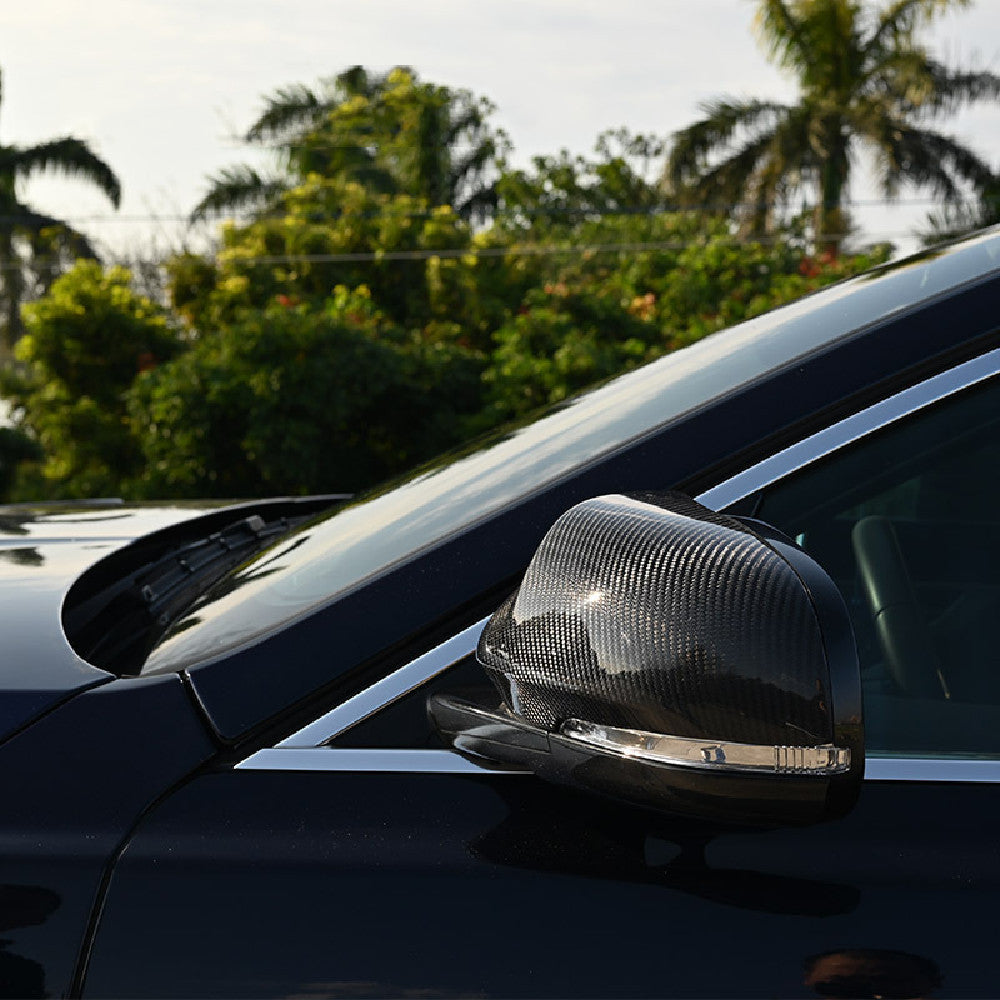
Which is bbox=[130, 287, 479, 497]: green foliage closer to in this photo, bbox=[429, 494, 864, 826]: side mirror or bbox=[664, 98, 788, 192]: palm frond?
bbox=[664, 98, 788, 192]: palm frond

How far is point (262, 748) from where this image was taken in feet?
3.51

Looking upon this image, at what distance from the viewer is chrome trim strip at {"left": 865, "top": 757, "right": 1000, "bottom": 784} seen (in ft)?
3.41

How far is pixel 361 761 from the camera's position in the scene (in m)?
1.06

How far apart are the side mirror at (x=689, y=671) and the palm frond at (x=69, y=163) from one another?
2370 cm

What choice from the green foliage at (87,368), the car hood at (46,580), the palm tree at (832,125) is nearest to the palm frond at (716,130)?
the palm tree at (832,125)

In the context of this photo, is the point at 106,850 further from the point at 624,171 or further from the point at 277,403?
the point at 624,171

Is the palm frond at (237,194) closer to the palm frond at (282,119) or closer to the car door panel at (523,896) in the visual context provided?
the palm frond at (282,119)

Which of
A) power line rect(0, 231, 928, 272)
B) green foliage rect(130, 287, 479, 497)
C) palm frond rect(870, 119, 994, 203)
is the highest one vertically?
palm frond rect(870, 119, 994, 203)

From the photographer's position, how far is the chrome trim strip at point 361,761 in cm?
106

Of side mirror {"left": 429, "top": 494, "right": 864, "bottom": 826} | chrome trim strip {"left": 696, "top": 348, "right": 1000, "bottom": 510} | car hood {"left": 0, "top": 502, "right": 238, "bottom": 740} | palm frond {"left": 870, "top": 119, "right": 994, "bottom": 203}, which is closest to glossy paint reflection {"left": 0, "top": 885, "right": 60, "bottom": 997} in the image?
car hood {"left": 0, "top": 502, "right": 238, "bottom": 740}

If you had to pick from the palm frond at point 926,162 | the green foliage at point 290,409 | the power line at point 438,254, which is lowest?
the green foliage at point 290,409

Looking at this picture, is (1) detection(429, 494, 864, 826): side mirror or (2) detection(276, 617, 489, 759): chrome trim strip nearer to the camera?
(1) detection(429, 494, 864, 826): side mirror

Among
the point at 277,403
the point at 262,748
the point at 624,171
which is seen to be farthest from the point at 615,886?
the point at 624,171

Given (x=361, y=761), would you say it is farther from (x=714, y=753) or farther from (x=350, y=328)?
(x=350, y=328)
